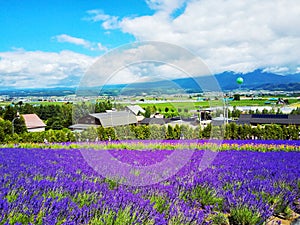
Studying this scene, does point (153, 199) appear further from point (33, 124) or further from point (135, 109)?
point (33, 124)

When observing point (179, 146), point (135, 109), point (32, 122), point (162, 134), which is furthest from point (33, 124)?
point (179, 146)

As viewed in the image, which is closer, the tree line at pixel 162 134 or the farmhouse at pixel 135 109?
the farmhouse at pixel 135 109

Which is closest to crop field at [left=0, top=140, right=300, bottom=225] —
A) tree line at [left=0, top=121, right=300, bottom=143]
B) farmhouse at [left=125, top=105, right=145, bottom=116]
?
farmhouse at [left=125, top=105, right=145, bottom=116]

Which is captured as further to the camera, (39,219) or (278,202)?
(278,202)

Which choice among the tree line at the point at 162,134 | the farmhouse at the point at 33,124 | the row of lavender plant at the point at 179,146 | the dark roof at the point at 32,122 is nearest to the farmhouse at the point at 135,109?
the row of lavender plant at the point at 179,146

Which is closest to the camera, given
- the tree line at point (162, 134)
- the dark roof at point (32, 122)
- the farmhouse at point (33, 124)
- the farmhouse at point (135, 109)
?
the farmhouse at point (135, 109)

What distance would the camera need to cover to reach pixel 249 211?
3176 mm

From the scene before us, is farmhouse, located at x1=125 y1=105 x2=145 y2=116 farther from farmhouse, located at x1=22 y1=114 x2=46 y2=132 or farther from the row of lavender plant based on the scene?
farmhouse, located at x1=22 y1=114 x2=46 y2=132

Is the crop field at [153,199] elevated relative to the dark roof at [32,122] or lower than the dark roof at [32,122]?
elevated

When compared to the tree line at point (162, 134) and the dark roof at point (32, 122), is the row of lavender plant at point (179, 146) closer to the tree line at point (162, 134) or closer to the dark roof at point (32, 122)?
the tree line at point (162, 134)

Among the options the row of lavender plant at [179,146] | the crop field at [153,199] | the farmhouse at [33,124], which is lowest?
the farmhouse at [33,124]

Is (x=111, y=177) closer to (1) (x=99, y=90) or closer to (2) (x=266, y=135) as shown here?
(1) (x=99, y=90)

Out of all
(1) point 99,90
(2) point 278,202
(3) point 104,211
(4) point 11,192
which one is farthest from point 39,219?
(1) point 99,90

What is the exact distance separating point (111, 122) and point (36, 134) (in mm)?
11242
